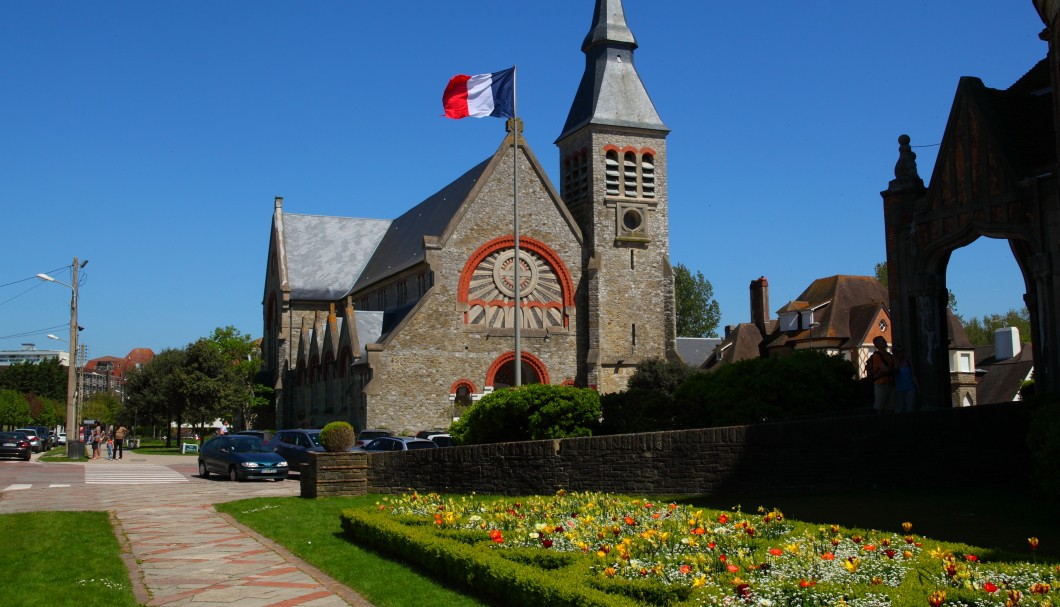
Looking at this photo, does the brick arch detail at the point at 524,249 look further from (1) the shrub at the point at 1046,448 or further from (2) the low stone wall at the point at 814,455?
(1) the shrub at the point at 1046,448

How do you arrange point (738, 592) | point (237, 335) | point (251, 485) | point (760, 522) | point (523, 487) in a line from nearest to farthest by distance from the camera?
point (738, 592)
point (760, 522)
point (523, 487)
point (251, 485)
point (237, 335)

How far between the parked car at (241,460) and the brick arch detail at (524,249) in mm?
14964

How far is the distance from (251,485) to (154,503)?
6.46 m

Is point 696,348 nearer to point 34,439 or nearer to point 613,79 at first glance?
point 613,79

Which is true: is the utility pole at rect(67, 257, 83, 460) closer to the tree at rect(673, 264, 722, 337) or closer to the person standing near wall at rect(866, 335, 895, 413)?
the person standing near wall at rect(866, 335, 895, 413)

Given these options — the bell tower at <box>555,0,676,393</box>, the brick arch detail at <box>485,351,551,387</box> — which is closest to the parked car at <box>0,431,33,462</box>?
the brick arch detail at <box>485,351,551,387</box>

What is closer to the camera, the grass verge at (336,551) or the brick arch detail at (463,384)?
the grass verge at (336,551)

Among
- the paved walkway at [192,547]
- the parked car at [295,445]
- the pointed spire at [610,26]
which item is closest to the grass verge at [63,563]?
the paved walkway at [192,547]

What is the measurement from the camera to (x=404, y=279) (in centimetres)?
4791

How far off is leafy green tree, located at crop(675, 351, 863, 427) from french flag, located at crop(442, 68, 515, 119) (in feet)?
47.8

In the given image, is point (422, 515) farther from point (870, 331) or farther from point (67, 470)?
point (870, 331)

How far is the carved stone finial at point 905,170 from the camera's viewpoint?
19.6 m

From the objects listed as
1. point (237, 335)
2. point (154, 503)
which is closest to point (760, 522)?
point (154, 503)

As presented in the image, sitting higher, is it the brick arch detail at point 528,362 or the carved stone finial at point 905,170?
the carved stone finial at point 905,170
